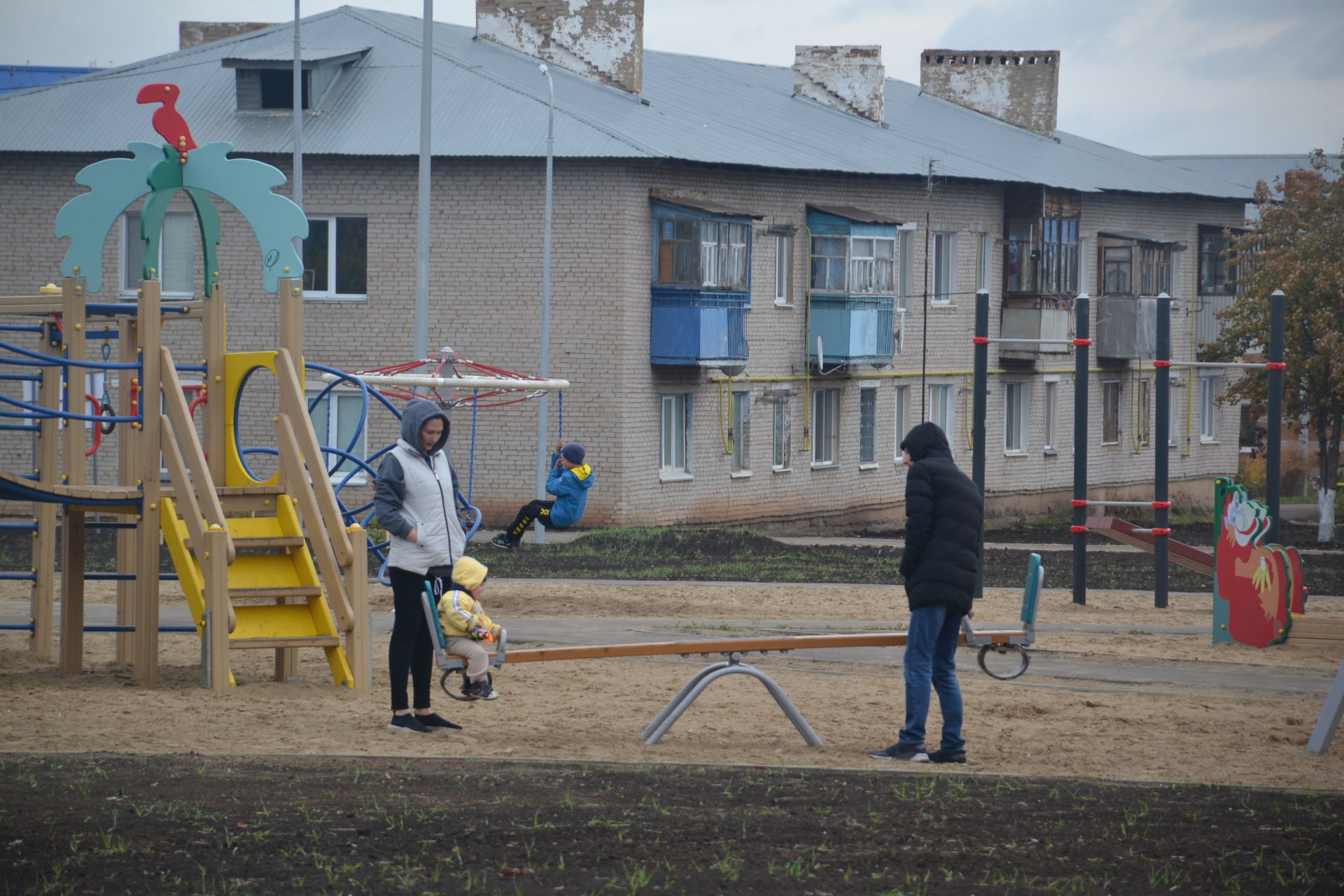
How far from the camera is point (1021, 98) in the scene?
42.4 metres

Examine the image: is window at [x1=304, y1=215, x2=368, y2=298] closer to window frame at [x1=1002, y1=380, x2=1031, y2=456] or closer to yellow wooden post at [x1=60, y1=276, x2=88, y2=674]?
window frame at [x1=1002, y1=380, x2=1031, y2=456]

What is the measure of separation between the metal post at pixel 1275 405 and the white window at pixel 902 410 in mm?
18754

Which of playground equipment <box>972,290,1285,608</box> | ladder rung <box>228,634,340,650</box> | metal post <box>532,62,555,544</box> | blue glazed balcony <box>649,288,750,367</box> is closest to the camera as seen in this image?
ladder rung <box>228,634,340,650</box>

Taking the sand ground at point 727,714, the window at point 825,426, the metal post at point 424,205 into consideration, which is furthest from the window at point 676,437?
the sand ground at point 727,714

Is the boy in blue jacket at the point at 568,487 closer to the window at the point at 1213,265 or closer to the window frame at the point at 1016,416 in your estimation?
the window frame at the point at 1016,416

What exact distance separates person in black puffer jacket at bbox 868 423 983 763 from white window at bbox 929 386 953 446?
27.5 meters

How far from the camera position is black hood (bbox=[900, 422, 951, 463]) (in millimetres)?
8023

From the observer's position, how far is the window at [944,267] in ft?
113

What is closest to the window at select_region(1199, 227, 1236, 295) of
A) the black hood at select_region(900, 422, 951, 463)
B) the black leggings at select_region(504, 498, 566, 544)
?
the black leggings at select_region(504, 498, 566, 544)

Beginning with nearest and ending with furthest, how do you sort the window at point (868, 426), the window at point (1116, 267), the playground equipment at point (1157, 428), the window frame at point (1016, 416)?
1. the playground equipment at point (1157, 428)
2. the window at point (868, 426)
3. the window frame at point (1016, 416)
4. the window at point (1116, 267)

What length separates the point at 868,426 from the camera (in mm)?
33219

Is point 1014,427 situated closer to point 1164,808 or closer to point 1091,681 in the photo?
point 1091,681

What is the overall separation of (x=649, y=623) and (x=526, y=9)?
20400 mm

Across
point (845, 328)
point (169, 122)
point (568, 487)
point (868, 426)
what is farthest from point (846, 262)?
point (169, 122)
